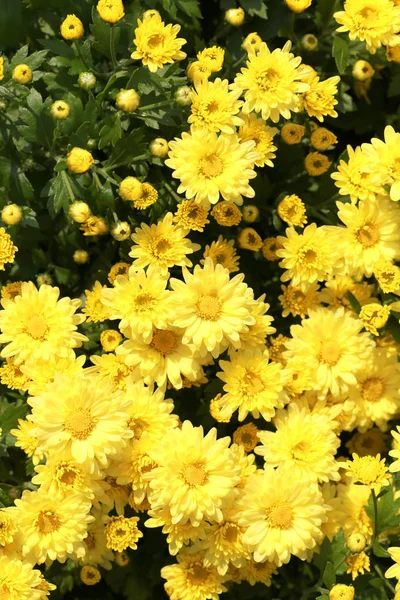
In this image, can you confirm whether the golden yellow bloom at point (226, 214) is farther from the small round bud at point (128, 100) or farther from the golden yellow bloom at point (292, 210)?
the small round bud at point (128, 100)

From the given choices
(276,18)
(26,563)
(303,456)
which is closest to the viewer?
(26,563)

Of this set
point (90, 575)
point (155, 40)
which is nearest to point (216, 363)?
point (90, 575)

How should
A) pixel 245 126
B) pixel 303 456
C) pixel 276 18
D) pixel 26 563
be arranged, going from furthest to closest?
pixel 276 18, pixel 245 126, pixel 303 456, pixel 26 563

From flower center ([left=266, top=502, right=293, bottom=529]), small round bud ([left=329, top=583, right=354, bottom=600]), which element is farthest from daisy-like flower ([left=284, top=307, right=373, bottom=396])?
small round bud ([left=329, top=583, right=354, bottom=600])

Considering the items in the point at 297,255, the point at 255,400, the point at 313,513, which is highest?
the point at 297,255

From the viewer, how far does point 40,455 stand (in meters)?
2.88

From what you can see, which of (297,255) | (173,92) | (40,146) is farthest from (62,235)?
(297,255)

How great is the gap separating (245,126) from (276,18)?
629mm

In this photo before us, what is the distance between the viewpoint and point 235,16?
3252 mm


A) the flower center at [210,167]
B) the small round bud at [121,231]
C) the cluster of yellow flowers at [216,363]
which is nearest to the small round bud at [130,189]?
the cluster of yellow flowers at [216,363]

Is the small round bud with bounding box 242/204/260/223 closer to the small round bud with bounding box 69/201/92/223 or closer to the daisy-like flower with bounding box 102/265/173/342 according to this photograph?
the daisy-like flower with bounding box 102/265/173/342

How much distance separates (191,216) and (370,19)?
1.06 m

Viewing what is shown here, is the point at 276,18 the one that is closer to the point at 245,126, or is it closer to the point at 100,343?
the point at 245,126

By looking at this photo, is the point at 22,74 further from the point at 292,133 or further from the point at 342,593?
the point at 342,593
